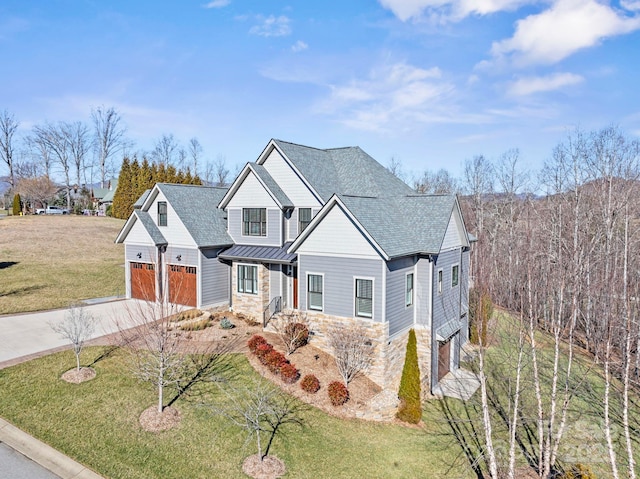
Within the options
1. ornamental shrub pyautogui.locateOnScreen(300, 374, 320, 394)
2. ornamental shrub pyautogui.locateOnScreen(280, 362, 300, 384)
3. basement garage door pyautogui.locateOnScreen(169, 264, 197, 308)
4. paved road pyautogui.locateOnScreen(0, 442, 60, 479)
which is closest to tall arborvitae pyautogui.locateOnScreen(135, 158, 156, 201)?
basement garage door pyautogui.locateOnScreen(169, 264, 197, 308)

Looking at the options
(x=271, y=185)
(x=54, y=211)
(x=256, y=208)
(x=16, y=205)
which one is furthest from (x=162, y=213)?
(x=54, y=211)

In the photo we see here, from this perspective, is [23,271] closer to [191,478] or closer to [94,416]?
[94,416]

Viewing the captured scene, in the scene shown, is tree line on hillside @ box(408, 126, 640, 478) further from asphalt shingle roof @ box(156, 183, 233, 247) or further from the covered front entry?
asphalt shingle roof @ box(156, 183, 233, 247)

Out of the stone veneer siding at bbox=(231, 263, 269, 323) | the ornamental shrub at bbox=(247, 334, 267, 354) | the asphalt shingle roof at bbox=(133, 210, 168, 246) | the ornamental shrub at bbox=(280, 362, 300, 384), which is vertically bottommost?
the ornamental shrub at bbox=(280, 362, 300, 384)

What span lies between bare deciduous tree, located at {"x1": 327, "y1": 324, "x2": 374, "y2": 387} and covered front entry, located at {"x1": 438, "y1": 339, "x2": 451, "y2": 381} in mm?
3896

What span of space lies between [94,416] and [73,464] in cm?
215

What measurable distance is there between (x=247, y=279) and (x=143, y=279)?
726cm

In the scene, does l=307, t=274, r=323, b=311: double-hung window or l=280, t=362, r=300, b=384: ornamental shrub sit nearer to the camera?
l=280, t=362, r=300, b=384: ornamental shrub

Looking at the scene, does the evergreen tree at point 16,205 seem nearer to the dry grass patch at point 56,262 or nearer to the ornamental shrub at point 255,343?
the dry grass patch at point 56,262

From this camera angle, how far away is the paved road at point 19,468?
10.1 meters

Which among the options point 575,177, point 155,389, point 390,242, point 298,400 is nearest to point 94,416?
point 155,389

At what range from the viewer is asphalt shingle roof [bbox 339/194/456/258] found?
16.8 m

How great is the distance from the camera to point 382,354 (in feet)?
53.3

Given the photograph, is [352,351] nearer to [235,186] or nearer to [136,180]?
[235,186]
